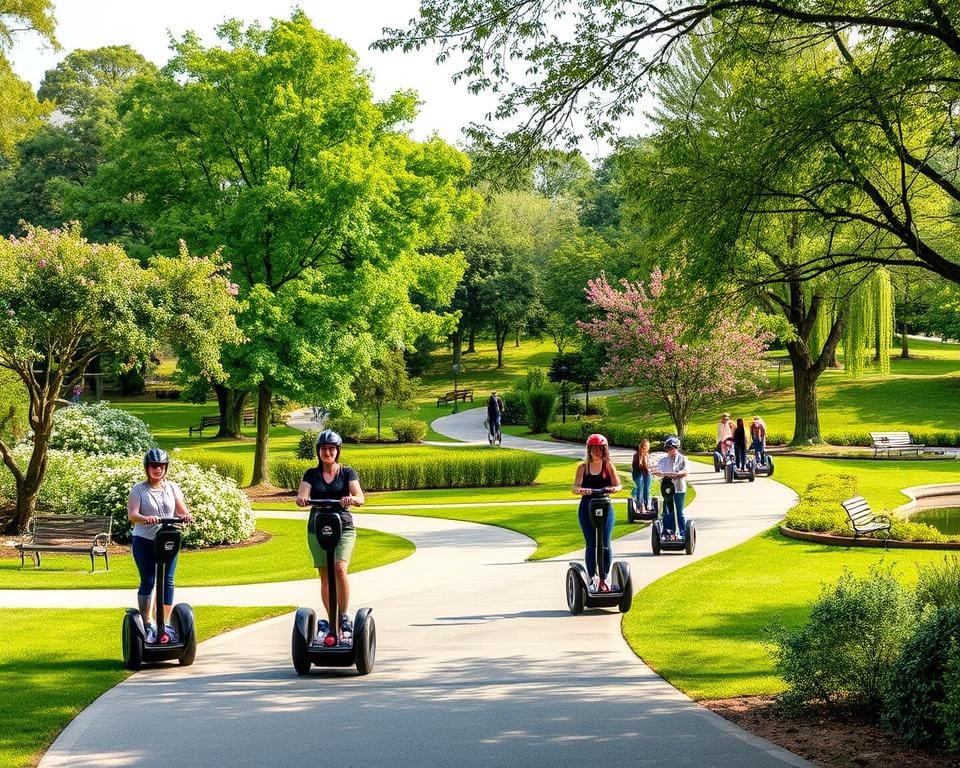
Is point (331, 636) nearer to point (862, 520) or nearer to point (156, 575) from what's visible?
point (156, 575)

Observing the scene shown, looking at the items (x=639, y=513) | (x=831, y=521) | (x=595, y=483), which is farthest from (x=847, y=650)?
(x=639, y=513)

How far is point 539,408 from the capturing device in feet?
173

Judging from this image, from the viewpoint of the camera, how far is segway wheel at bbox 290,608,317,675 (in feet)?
31.9

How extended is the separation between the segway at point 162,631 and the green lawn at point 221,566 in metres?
5.56

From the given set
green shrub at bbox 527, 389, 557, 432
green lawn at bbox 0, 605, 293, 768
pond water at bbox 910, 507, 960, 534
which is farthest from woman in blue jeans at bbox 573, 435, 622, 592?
green shrub at bbox 527, 389, 557, 432

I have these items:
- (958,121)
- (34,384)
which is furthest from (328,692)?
(34,384)

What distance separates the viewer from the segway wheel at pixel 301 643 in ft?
31.9

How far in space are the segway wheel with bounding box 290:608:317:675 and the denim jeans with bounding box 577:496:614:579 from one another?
3529 millimetres

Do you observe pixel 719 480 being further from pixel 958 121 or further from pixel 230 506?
pixel 958 121

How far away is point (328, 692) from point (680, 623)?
4.66 metres

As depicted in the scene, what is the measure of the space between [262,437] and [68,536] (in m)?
14.1

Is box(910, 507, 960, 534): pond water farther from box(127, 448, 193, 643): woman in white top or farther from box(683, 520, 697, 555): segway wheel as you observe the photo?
box(127, 448, 193, 643): woman in white top

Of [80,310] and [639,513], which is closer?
[80,310]

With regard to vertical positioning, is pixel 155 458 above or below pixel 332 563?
above
